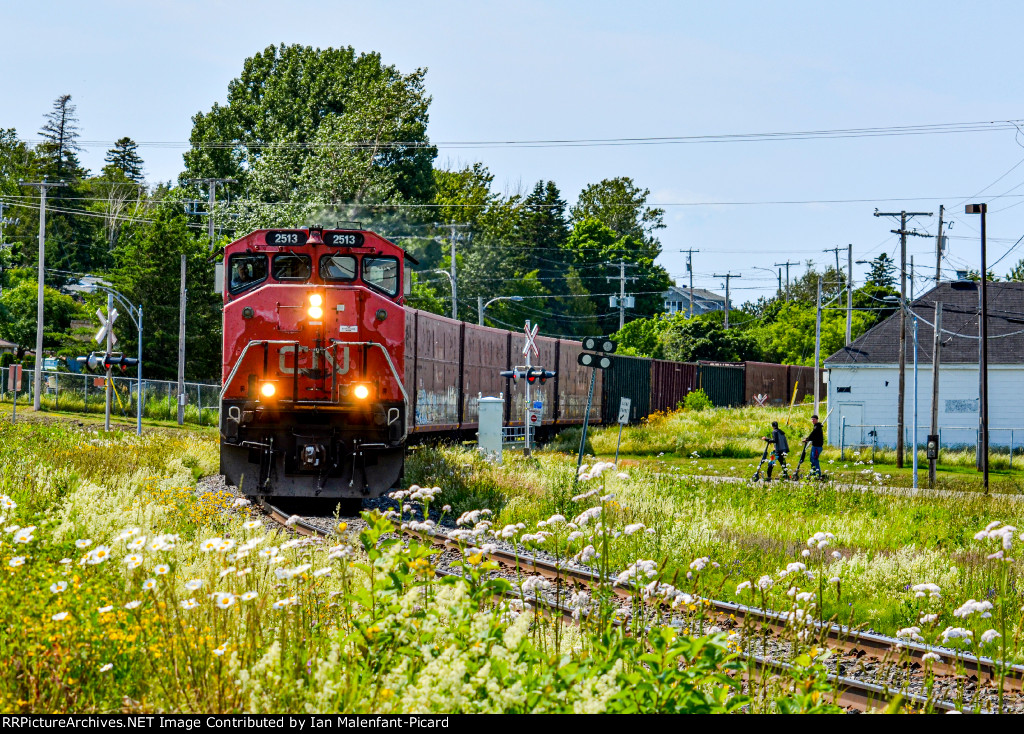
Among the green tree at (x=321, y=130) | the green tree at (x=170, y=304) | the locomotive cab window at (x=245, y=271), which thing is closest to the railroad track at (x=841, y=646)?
the locomotive cab window at (x=245, y=271)

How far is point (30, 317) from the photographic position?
59.2 meters

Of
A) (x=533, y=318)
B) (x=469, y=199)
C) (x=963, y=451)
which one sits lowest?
(x=963, y=451)

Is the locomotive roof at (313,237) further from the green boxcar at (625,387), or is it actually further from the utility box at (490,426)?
the green boxcar at (625,387)

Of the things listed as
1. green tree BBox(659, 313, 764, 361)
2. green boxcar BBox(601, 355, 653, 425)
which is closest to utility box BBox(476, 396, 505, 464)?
green boxcar BBox(601, 355, 653, 425)

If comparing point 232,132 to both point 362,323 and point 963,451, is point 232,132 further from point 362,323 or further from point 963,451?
point 362,323

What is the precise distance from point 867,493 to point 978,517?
2.86 meters

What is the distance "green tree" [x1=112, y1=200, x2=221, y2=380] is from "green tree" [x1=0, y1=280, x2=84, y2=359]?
338 inches

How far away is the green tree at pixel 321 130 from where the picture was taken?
59.8 metres

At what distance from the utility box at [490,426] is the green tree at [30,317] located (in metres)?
42.5

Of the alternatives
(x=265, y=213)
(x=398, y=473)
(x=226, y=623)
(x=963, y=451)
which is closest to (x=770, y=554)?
(x=398, y=473)

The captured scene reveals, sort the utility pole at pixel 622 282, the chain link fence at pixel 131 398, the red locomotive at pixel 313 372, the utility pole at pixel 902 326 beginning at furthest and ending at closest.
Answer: the utility pole at pixel 622 282 < the chain link fence at pixel 131 398 < the utility pole at pixel 902 326 < the red locomotive at pixel 313 372

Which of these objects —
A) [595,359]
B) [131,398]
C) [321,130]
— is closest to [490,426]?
[595,359]

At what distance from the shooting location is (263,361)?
49.4 ft

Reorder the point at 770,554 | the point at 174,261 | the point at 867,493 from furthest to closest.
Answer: the point at 174,261 < the point at 867,493 < the point at 770,554
